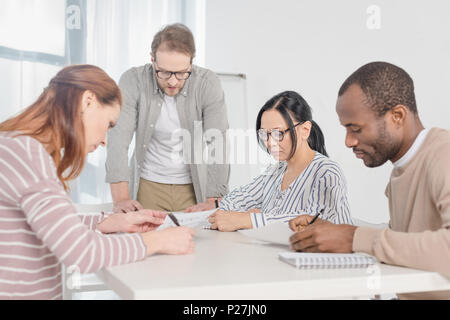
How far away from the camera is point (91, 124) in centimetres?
113

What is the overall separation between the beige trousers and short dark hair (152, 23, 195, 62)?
1.98ft

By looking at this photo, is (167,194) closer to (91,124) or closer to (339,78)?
(91,124)

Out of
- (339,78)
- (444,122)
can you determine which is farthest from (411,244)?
(339,78)

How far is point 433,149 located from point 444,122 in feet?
7.45

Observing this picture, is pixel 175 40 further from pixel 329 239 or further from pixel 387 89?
pixel 329 239

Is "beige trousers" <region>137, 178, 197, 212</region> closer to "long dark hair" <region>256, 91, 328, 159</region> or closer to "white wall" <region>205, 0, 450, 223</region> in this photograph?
"long dark hair" <region>256, 91, 328, 159</region>

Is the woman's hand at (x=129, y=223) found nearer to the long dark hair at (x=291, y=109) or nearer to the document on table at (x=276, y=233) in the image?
the document on table at (x=276, y=233)

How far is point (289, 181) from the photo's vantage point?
186 centimetres

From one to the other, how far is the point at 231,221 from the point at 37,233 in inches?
31.4

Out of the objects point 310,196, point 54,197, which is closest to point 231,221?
point 310,196

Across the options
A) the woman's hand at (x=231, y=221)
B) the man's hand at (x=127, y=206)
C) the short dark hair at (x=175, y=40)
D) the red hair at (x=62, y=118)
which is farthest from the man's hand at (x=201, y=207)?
the red hair at (x=62, y=118)

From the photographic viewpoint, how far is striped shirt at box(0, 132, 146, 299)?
3.07ft

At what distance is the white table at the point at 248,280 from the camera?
88 centimetres

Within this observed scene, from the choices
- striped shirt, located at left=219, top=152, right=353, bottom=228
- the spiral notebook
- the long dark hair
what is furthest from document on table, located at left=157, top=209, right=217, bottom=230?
the spiral notebook
